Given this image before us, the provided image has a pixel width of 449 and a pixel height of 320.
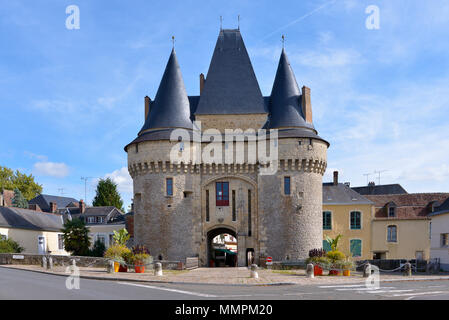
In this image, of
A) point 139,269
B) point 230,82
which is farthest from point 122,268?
point 230,82

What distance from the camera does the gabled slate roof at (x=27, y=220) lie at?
37625 mm

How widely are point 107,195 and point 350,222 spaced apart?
121 ft

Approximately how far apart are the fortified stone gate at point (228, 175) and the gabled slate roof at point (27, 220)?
11.3 meters

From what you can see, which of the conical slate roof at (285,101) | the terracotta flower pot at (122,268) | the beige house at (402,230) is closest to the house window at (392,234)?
the beige house at (402,230)

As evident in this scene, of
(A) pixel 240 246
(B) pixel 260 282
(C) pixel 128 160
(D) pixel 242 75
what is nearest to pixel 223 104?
(D) pixel 242 75

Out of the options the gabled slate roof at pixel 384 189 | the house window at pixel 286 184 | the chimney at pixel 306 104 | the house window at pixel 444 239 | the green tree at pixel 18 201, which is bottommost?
the house window at pixel 444 239

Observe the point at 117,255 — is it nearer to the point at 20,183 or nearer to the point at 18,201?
the point at 18,201

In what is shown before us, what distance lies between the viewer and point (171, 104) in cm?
3391

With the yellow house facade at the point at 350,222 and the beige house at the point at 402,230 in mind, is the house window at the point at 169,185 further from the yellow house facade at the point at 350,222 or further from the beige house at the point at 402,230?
the beige house at the point at 402,230

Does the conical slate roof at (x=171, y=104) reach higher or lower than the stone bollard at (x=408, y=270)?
higher

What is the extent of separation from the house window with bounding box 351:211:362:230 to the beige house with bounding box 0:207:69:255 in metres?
26.5

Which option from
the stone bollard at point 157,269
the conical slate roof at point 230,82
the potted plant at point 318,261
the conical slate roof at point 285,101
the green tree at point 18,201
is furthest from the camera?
the green tree at point 18,201
